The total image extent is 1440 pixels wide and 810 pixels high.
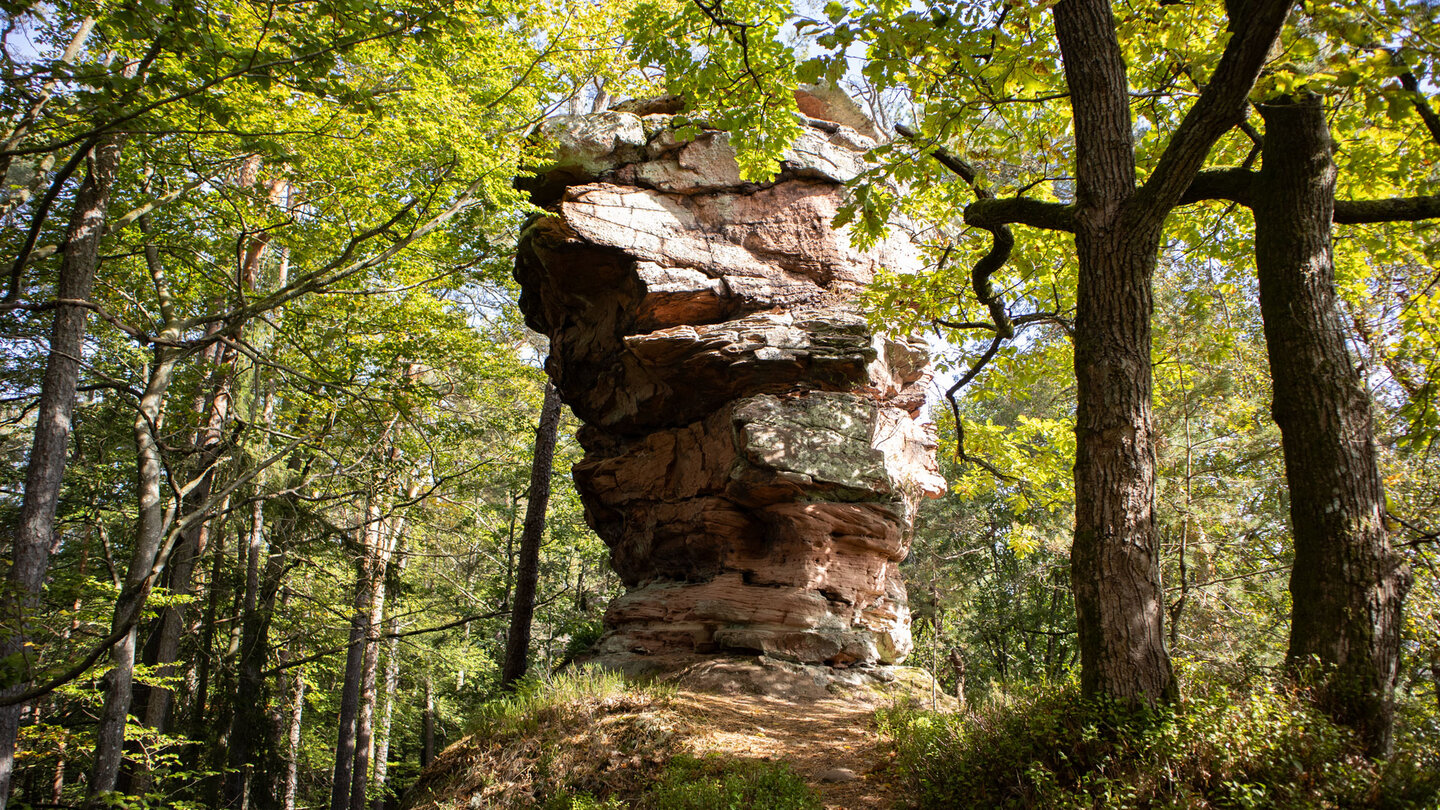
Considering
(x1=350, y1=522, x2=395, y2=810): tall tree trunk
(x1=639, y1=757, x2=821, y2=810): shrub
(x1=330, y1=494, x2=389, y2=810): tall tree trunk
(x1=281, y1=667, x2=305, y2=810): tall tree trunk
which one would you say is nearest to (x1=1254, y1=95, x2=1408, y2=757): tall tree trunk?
(x1=639, y1=757, x2=821, y2=810): shrub

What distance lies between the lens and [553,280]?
12.0 m

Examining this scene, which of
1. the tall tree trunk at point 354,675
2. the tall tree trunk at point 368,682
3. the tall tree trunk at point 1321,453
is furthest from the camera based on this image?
the tall tree trunk at point 368,682

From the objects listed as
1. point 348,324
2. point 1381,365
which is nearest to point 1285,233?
point 1381,365

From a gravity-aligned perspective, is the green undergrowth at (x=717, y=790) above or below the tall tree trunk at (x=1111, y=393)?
below

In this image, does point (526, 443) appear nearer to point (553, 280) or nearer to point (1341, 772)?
point (553, 280)

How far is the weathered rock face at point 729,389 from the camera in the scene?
10.2m

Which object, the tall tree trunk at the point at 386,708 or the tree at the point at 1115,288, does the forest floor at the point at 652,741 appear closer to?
the tree at the point at 1115,288

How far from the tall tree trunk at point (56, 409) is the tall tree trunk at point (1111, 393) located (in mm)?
8163

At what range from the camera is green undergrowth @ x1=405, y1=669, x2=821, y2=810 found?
18.3 ft

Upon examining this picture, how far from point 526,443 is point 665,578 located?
10.8 metres

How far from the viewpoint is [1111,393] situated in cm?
466

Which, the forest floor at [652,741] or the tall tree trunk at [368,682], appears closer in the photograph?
the forest floor at [652,741]

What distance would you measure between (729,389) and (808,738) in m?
5.36

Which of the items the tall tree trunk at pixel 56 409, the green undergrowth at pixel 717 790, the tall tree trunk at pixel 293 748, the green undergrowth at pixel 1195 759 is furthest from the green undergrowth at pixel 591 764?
the tall tree trunk at pixel 293 748
